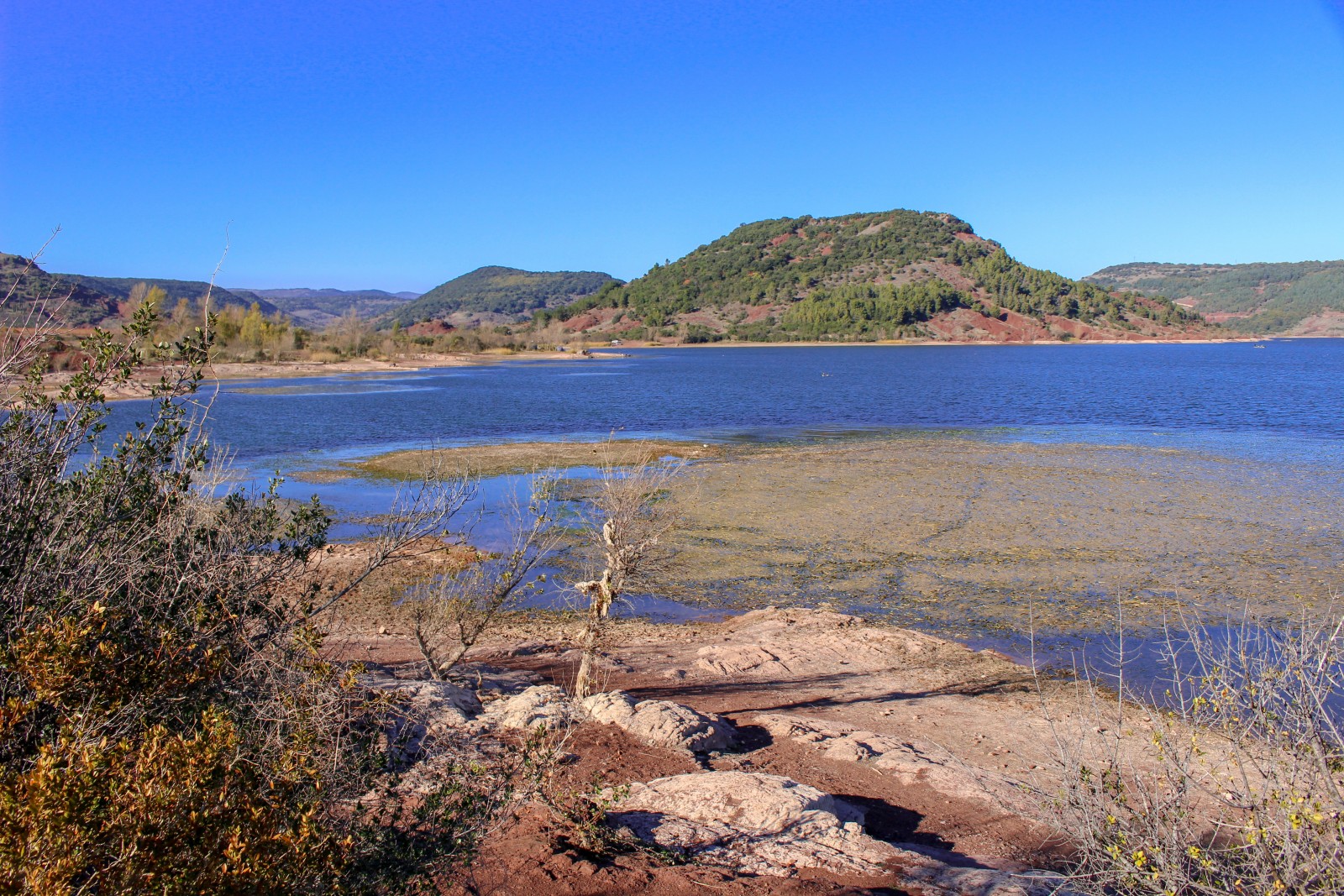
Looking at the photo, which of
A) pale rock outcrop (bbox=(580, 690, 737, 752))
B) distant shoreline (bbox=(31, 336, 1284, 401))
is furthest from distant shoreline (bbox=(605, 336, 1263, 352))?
pale rock outcrop (bbox=(580, 690, 737, 752))

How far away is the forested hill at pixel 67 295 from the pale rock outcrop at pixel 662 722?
498cm

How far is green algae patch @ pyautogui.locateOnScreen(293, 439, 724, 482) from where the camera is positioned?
2520cm

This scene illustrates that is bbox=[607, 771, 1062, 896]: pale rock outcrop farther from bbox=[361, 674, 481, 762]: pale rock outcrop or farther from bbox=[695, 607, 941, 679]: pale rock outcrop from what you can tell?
bbox=[695, 607, 941, 679]: pale rock outcrop

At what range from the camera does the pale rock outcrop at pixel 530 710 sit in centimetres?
745

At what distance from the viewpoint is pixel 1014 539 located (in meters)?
17.3

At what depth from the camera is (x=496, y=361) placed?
108 metres

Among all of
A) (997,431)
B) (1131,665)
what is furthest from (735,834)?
(997,431)

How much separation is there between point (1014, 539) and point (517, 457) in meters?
16.7

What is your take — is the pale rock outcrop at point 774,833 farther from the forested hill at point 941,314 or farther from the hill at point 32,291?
the forested hill at point 941,314

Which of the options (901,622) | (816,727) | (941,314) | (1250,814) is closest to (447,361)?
(901,622)

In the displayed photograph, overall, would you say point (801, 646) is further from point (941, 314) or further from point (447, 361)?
point (941, 314)

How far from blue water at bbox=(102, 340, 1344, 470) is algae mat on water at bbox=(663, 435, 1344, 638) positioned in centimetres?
674

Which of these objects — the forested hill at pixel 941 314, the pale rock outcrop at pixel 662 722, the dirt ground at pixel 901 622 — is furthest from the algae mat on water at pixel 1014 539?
the forested hill at pixel 941 314

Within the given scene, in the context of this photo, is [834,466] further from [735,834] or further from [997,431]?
[735,834]
